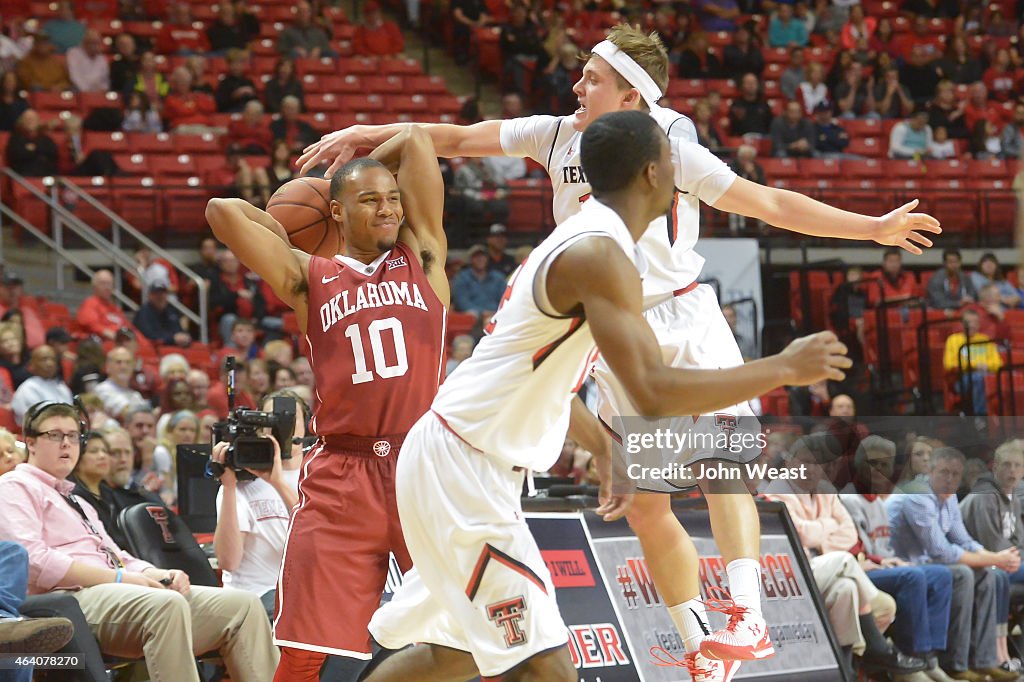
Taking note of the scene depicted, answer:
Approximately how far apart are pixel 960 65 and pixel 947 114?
139 centimetres

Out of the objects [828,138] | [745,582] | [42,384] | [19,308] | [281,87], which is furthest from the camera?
[828,138]

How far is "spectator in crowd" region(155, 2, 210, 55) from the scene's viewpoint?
16422mm

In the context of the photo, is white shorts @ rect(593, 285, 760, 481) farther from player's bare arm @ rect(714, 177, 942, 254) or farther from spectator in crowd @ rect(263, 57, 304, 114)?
spectator in crowd @ rect(263, 57, 304, 114)

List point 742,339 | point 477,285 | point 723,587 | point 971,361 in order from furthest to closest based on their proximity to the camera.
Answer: point 477,285
point 742,339
point 971,361
point 723,587

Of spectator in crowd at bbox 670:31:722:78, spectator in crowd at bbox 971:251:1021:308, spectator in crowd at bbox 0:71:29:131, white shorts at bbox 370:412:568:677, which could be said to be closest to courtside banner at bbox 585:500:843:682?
white shorts at bbox 370:412:568:677

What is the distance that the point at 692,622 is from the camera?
5.06 meters

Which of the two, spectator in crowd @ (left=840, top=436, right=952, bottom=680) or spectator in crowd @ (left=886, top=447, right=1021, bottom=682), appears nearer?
spectator in crowd @ (left=840, top=436, right=952, bottom=680)

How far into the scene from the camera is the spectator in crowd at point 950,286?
14352 mm

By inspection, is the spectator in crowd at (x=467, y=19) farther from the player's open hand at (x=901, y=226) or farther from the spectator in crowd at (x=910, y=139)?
the player's open hand at (x=901, y=226)

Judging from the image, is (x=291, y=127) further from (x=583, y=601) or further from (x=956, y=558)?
(x=583, y=601)

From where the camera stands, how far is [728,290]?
1331 centimetres

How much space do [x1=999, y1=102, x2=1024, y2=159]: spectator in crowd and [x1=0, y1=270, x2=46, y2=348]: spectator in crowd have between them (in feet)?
40.2

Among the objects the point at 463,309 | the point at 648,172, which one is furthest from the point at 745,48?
the point at 648,172

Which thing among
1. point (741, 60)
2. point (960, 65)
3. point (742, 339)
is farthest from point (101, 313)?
point (960, 65)
